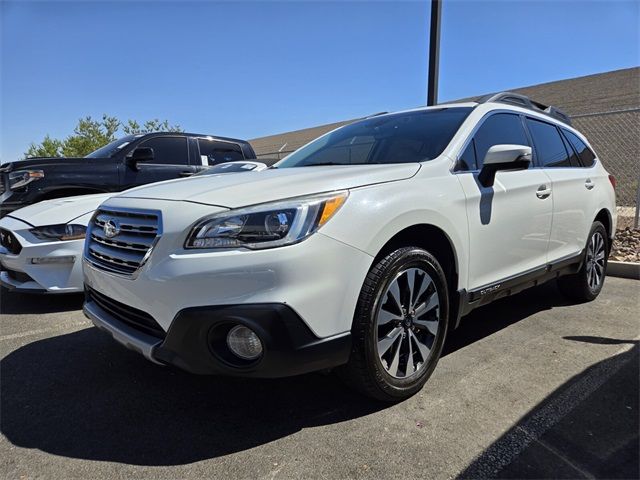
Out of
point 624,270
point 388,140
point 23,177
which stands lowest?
point 624,270

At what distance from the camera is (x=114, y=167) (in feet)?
20.6

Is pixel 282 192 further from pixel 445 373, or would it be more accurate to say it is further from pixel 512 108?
pixel 512 108

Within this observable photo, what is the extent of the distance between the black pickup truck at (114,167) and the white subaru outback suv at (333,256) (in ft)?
11.6

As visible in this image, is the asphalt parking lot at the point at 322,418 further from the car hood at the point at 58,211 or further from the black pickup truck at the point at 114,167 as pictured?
the black pickup truck at the point at 114,167

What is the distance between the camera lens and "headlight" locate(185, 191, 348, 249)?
212 cm

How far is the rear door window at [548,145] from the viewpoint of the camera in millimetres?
3906

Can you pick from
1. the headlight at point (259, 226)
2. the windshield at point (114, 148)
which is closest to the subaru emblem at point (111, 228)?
the headlight at point (259, 226)

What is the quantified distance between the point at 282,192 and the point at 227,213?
292mm

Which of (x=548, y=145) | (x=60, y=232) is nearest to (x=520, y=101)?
(x=548, y=145)

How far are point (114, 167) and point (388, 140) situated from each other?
171 inches

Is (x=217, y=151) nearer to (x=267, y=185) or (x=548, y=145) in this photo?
(x=548, y=145)

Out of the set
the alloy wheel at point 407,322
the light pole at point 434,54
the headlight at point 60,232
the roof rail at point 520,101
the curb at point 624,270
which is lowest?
the curb at point 624,270

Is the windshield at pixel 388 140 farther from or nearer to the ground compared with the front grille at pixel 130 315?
farther from the ground

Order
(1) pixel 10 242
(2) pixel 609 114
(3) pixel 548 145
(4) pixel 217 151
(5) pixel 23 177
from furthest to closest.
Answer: (2) pixel 609 114 < (4) pixel 217 151 < (5) pixel 23 177 < (1) pixel 10 242 < (3) pixel 548 145
